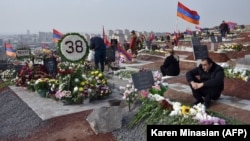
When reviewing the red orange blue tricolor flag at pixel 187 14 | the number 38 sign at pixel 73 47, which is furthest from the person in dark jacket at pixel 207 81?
the red orange blue tricolor flag at pixel 187 14

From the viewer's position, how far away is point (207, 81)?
5.84 metres

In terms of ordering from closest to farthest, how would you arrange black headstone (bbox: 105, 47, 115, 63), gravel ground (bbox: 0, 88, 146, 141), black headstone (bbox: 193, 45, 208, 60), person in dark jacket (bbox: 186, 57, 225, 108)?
gravel ground (bbox: 0, 88, 146, 141) < person in dark jacket (bbox: 186, 57, 225, 108) < black headstone (bbox: 193, 45, 208, 60) < black headstone (bbox: 105, 47, 115, 63)

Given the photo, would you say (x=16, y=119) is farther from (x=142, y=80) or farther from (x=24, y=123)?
(x=142, y=80)

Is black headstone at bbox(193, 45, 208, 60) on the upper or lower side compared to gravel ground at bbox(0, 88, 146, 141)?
upper

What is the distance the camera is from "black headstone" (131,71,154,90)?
5754 millimetres

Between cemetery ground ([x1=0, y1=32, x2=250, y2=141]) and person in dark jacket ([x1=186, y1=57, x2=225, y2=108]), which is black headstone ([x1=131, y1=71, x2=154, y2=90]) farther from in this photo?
cemetery ground ([x1=0, y1=32, x2=250, y2=141])

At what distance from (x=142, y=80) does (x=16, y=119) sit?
9.57 ft

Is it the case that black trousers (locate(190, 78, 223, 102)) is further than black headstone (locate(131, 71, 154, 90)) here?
Yes

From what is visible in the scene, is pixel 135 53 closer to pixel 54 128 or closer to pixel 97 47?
pixel 97 47

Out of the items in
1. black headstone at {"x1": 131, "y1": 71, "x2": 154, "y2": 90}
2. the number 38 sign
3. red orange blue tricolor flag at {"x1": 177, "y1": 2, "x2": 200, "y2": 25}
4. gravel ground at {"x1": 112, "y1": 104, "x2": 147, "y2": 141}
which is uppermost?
red orange blue tricolor flag at {"x1": 177, "y1": 2, "x2": 200, "y2": 25}

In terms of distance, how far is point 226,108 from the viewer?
5.88 m

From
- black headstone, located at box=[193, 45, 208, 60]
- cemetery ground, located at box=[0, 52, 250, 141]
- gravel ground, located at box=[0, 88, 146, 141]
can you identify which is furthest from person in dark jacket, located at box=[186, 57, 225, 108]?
black headstone, located at box=[193, 45, 208, 60]

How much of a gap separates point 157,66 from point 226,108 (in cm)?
784

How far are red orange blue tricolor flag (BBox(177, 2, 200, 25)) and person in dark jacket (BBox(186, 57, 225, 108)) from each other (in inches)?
307
